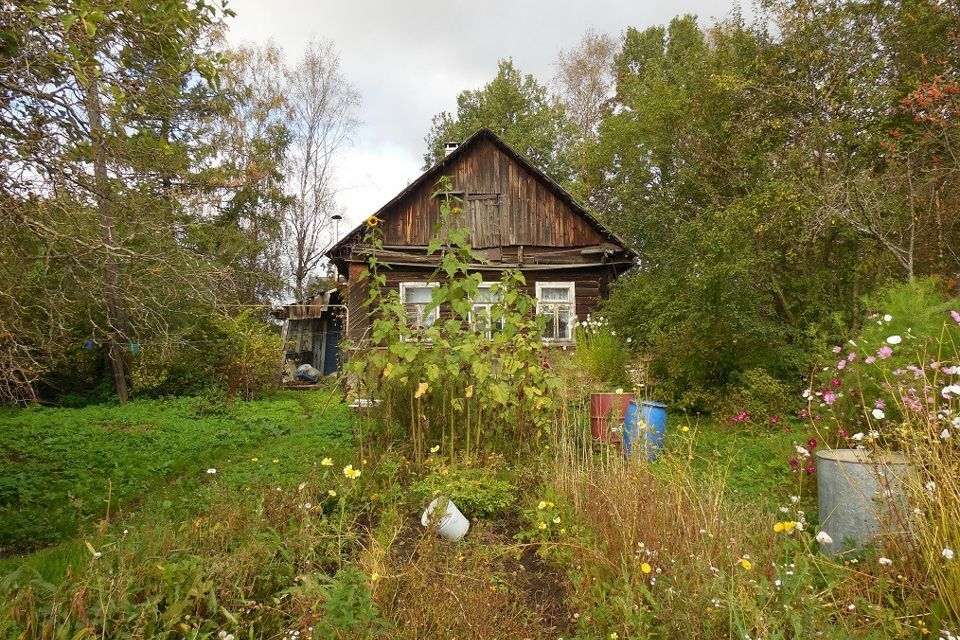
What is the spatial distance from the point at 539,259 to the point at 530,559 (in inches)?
384

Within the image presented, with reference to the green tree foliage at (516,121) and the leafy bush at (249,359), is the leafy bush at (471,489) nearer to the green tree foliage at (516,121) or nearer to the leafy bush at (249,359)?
the leafy bush at (249,359)

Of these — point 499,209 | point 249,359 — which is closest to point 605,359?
point 499,209

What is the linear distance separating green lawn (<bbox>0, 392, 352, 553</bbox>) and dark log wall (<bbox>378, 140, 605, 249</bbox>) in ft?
17.1

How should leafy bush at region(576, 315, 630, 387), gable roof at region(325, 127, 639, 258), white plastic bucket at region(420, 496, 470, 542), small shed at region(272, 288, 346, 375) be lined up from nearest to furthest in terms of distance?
white plastic bucket at region(420, 496, 470, 542)
leafy bush at region(576, 315, 630, 387)
gable roof at region(325, 127, 639, 258)
small shed at region(272, 288, 346, 375)

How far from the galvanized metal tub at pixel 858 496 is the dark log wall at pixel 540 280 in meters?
8.98

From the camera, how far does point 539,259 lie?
39.5 ft

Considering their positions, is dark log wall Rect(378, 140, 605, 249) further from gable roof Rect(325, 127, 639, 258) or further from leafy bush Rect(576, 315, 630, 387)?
leafy bush Rect(576, 315, 630, 387)

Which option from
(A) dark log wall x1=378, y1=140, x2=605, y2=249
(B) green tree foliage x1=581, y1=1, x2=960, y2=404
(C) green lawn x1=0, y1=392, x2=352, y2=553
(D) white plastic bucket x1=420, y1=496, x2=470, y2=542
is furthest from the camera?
(A) dark log wall x1=378, y1=140, x2=605, y2=249

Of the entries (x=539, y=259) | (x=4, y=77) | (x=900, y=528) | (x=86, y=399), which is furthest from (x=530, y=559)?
(x=86, y=399)

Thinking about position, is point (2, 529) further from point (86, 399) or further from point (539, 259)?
point (539, 259)

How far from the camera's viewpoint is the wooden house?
11.8 meters

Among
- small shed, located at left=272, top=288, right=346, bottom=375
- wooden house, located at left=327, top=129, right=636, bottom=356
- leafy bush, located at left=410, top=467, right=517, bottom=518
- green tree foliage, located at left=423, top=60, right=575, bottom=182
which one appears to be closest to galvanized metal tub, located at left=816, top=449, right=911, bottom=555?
leafy bush, located at left=410, top=467, right=517, bottom=518

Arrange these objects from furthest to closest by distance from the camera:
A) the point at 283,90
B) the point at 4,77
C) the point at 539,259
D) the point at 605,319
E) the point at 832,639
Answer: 1. the point at 283,90
2. the point at 539,259
3. the point at 605,319
4. the point at 4,77
5. the point at 832,639

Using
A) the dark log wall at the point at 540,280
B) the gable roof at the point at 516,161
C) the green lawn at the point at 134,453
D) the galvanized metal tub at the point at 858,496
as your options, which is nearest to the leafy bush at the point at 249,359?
the green lawn at the point at 134,453
